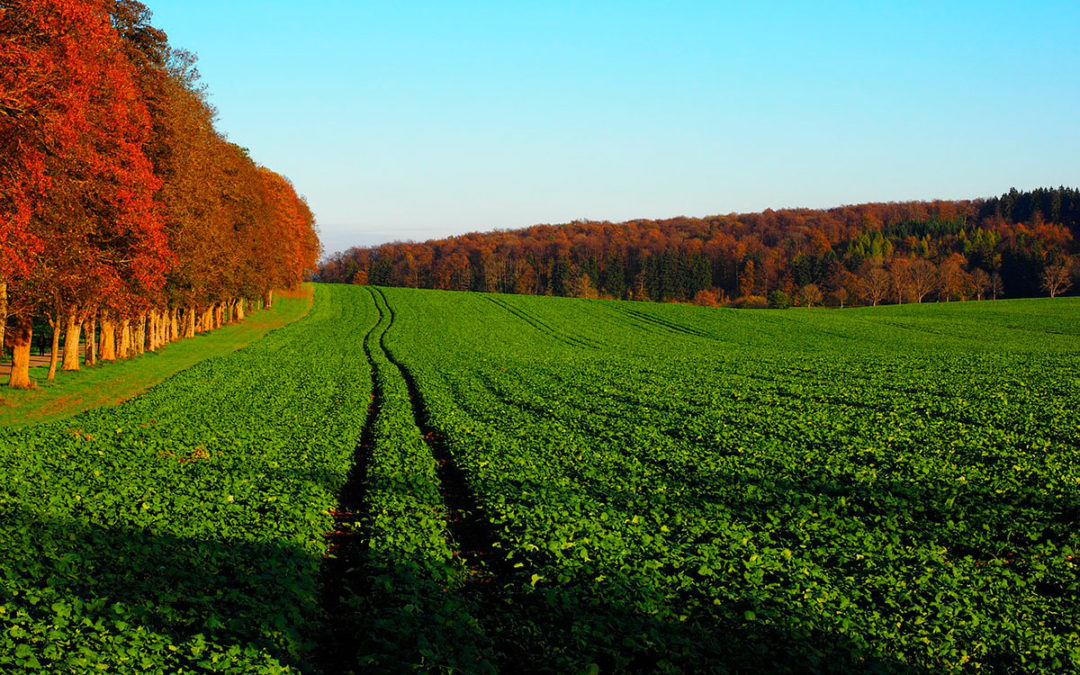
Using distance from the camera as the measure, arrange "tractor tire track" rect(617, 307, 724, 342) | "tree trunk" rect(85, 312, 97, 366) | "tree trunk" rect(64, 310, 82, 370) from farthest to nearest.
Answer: "tractor tire track" rect(617, 307, 724, 342) → "tree trunk" rect(85, 312, 97, 366) → "tree trunk" rect(64, 310, 82, 370)

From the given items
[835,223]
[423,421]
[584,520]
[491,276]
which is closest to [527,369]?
[423,421]

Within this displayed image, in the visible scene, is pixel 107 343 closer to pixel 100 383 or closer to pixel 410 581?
pixel 100 383

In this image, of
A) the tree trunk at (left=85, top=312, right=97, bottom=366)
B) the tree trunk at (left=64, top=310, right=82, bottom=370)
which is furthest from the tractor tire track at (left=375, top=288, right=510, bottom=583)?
the tree trunk at (left=85, top=312, right=97, bottom=366)

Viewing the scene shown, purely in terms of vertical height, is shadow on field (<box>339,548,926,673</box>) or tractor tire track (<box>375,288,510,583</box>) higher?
shadow on field (<box>339,548,926,673</box>)

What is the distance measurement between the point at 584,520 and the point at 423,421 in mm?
14847

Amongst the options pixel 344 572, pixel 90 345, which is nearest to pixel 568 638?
pixel 344 572

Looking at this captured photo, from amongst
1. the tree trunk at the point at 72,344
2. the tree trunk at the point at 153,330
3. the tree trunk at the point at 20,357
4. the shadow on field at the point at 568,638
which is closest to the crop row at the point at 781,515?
the shadow on field at the point at 568,638

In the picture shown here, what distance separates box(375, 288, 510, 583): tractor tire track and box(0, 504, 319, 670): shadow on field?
2.90m

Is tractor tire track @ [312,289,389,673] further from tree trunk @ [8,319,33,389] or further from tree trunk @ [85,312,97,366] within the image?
tree trunk @ [85,312,97,366]

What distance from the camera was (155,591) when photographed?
11.3 meters

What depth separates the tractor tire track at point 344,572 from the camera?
34.8ft

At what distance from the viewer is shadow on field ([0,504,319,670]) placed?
9781mm

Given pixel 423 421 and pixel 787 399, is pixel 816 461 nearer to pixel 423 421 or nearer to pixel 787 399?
pixel 787 399

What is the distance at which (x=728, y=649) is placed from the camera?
33.7 feet
